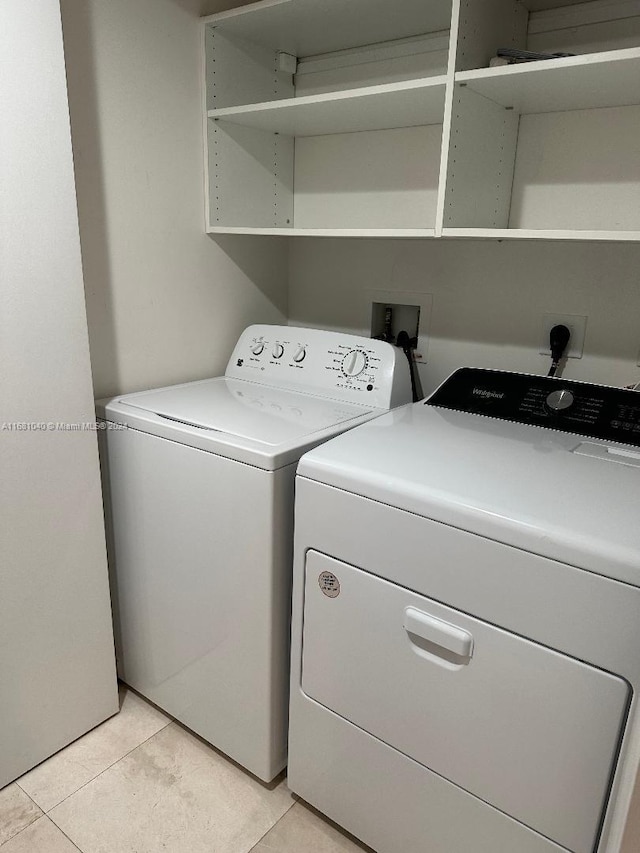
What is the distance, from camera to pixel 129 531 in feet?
5.10

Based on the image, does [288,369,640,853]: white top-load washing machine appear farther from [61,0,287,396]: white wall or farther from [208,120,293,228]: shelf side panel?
[208,120,293,228]: shelf side panel

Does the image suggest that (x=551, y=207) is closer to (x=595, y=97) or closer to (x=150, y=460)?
(x=595, y=97)

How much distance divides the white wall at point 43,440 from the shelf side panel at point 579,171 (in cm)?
112

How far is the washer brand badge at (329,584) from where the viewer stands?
1163 millimetres

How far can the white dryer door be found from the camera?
2.97 feet

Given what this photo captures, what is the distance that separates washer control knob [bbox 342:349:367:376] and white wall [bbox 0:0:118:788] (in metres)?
0.68

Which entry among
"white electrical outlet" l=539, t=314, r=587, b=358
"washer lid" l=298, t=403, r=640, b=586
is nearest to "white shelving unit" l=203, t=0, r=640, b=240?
"white electrical outlet" l=539, t=314, r=587, b=358

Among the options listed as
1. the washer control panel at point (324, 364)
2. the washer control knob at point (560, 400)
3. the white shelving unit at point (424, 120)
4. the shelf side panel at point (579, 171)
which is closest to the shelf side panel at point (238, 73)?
the white shelving unit at point (424, 120)

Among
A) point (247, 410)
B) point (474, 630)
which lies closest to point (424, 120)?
point (247, 410)

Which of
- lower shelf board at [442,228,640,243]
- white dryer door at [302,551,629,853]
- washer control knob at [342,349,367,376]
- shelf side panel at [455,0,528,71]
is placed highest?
shelf side panel at [455,0,528,71]

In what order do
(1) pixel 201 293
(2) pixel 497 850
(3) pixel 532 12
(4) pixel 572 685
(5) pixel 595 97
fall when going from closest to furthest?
(4) pixel 572 685 → (2) pixel 497 850 → (5) pixel 595 97 → (3) pixel 532 12 → (1) pixel 201 293

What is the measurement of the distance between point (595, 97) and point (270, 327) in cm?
104

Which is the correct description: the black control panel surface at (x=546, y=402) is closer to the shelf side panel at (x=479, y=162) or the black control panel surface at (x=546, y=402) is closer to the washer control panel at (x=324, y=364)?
the washer control panel at (x=324, y=364)

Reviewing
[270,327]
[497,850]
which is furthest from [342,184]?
[497,850]
